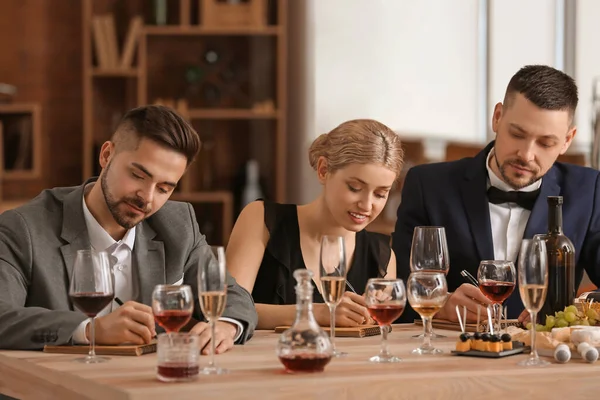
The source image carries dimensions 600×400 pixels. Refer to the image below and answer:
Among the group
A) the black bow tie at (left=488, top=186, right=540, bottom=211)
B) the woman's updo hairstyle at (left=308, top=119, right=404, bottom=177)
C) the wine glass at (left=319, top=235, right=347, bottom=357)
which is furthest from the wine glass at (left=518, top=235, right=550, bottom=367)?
the black bow tie at (left=488, top=186, right=540, bottom=211)

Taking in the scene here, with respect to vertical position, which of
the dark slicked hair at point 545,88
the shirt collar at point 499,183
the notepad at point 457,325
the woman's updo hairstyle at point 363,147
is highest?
the dark slicked hair at point 545,88

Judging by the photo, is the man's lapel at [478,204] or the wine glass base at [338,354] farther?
the man's lapel at [478,204]

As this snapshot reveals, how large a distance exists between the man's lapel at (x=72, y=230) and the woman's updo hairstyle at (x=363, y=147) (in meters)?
0.73

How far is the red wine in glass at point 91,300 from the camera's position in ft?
6.45

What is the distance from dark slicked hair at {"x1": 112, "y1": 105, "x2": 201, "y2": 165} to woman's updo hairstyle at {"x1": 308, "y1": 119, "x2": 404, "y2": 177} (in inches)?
18.0

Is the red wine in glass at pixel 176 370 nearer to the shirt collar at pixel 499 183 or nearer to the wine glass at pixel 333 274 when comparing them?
the wine glass at pixel 333 274

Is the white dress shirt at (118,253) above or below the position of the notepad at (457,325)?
above

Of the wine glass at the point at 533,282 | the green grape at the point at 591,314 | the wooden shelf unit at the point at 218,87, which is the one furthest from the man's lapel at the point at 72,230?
the wooden shelf unit at the point at 218,87

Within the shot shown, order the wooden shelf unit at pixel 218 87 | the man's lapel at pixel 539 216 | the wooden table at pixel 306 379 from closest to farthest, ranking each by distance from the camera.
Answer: the wooden table at pixel 306 379 < the man's lapel at pixel 539 216 < the wooden shelf unit at pixel 218 87

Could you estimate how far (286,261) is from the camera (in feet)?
9.76

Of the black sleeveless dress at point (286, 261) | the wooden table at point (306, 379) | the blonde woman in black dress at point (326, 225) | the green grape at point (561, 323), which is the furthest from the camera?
the black sleeveless dress at point (286, 261)

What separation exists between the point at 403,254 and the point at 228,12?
344 centimetres

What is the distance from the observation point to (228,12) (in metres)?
6.30

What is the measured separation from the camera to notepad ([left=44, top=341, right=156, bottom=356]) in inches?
80.7
